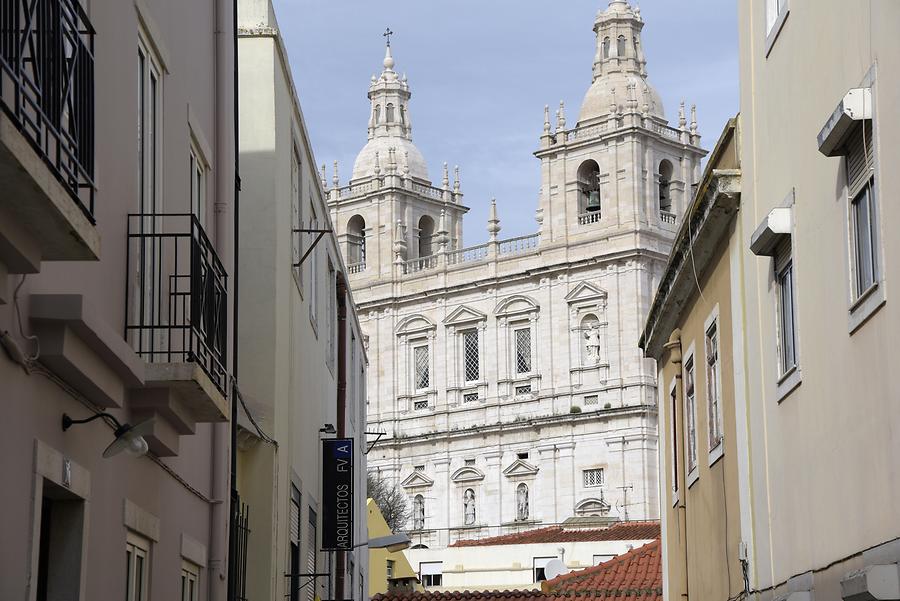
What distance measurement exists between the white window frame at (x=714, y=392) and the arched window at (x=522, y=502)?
5442 cm

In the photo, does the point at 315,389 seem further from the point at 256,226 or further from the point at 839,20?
the point at 839,20

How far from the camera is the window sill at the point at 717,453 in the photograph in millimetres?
14016

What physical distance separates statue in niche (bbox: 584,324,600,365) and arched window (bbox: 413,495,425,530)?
398 inches

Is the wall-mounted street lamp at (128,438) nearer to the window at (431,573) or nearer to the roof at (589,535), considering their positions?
the roof at (589,535)

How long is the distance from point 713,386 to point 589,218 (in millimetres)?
54136

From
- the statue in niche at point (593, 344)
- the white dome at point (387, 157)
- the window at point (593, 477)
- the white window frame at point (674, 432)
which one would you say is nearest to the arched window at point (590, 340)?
the statue in niche at point (593, 344)

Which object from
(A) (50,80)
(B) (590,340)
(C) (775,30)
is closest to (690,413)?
(C) (775,30)

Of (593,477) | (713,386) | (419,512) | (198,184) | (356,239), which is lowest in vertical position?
(713,386)

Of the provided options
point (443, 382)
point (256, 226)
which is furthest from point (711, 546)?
point (443, 382)

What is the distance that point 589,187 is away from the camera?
229ft

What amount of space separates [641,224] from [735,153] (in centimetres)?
5359

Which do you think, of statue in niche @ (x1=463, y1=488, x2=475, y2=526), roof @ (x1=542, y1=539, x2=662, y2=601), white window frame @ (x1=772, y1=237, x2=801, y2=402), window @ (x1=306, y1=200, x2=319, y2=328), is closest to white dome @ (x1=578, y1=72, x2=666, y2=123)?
statue in niche @ (x1=463, y1=488, x2=475, y2=526)

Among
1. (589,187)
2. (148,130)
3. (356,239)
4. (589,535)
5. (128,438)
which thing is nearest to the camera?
(128,438)

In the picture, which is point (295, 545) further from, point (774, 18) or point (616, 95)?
point (616, 95)
